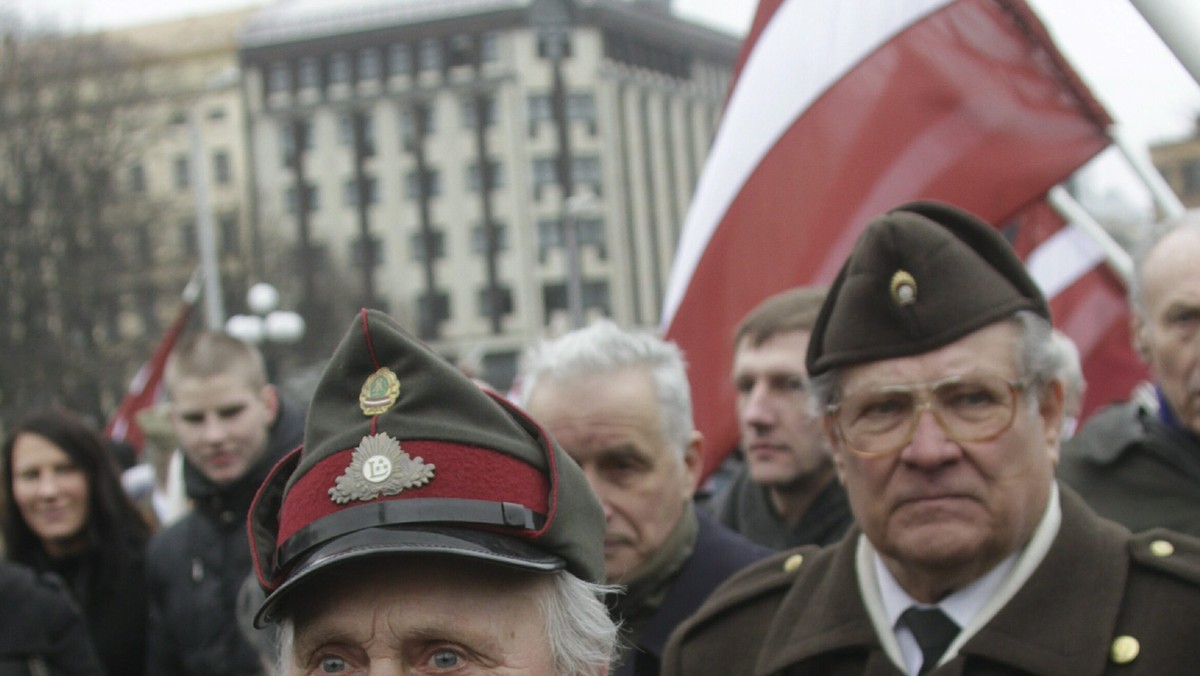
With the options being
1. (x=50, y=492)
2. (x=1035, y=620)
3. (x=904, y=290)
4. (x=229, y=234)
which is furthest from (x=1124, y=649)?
(x=229, y=234)

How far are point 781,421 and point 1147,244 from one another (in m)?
1.11

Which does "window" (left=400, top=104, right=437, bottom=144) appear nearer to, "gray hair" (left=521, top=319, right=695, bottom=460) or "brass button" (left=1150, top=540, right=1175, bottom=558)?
"gray hair" (left=521, top=319, right=695, bottom=460)

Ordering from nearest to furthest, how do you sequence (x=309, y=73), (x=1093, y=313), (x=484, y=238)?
(x=1093, y=313)
(x=484, y=238)
(x=309, y=73)

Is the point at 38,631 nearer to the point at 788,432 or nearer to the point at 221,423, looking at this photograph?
the point at 221,423

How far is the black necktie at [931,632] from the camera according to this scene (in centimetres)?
263

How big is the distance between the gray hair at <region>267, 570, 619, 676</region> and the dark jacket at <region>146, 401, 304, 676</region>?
292cm

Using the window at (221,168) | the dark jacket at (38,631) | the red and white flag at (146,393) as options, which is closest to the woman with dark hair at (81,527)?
the dark jacket at (38,631)

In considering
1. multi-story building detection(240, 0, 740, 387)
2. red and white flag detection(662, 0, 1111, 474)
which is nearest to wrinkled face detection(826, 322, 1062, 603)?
red and white flag detection(662, 0, 1111, 474)

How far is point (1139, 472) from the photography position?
11.8ft

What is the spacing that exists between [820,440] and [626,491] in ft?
3.20

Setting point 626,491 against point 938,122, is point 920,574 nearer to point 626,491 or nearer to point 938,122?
point 626,491

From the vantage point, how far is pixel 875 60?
5.24 m

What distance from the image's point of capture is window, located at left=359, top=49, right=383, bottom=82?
71000 millimetres

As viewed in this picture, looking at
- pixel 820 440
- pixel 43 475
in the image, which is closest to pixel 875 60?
pixel 820 440
